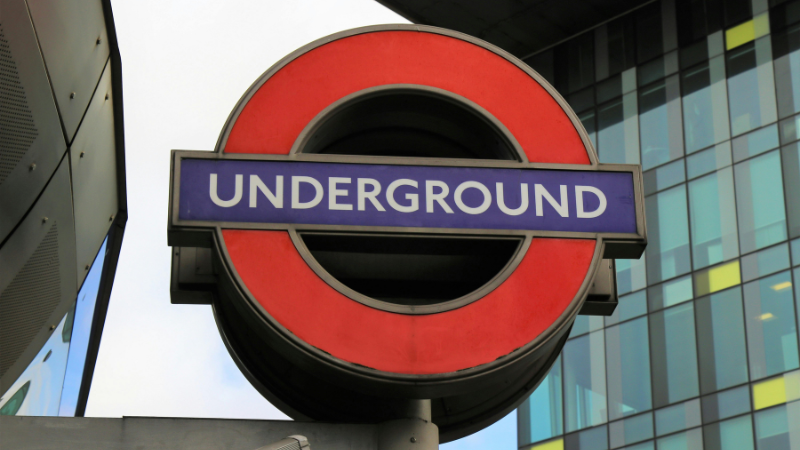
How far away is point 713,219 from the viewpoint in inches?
1000

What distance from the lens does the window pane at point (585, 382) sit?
85.4 feet

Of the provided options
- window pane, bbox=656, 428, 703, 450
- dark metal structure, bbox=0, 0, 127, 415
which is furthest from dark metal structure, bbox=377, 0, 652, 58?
dark metal structure, bbox=0, 0, 127, 415

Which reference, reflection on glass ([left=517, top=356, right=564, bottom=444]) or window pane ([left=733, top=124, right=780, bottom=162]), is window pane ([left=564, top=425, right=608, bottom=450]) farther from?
window pane ([left=733, top=124, right=780, bottom=162])

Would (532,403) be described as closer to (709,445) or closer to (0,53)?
(709,445)

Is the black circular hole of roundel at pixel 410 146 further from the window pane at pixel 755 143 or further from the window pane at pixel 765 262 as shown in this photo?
the window pane at pixel 755 143

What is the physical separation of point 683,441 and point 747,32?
1098 centimetres

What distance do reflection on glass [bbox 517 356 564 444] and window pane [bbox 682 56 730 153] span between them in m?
7.38

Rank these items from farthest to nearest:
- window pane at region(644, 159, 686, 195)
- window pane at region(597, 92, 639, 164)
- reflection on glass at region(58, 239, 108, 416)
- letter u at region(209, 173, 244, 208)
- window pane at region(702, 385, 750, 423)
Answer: window pane at region(597, 92, 639, 164) → window pane at region(644, 159, 686, 195) → window pane at region(702, 385, 750, 423) → reflection on glass at region(58, 239, 108, 416) → letter u at region(209, 173, 244, 208)

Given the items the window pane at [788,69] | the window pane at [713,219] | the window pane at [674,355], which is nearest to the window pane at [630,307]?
the window pane at [674,355]

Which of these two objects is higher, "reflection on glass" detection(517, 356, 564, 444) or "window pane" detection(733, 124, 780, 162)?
"window pane" detection(733, 124, 780, 162)

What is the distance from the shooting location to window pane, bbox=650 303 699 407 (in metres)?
24.3

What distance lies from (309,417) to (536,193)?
162cm

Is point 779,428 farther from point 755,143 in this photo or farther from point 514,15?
point 514,15

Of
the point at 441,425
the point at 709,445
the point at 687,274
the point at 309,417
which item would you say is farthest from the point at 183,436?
the point at 687,274
